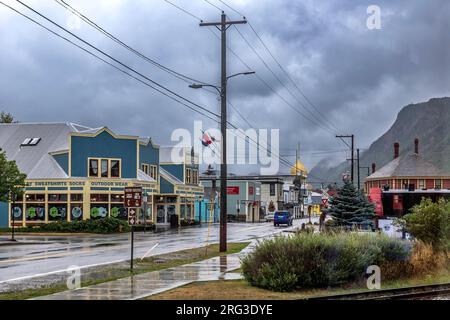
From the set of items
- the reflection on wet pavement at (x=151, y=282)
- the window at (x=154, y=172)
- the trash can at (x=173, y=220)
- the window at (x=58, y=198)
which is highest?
the window at (x=154, y=172)

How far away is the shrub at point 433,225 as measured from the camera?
22.3m

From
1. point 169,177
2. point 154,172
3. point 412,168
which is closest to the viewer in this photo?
point 154,172

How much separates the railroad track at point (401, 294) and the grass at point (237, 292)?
52 cm

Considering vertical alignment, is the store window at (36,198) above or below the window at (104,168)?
below

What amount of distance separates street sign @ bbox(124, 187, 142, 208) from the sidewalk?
2317mm

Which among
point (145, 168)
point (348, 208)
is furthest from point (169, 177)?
point (348, 208)

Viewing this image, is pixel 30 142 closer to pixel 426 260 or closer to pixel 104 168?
pixel 104 168

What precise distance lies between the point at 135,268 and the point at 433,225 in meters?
10.8

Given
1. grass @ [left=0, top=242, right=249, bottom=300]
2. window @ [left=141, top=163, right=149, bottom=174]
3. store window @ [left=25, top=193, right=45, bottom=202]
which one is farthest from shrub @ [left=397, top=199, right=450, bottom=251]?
window @ [left=141, top=163, right=149, bottom=174]

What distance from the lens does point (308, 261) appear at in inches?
607

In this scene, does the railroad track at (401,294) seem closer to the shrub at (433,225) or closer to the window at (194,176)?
the shrub at (433,225)

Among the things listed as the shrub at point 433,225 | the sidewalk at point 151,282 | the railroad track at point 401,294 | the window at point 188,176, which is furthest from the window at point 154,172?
the railroad track at point 401,294
